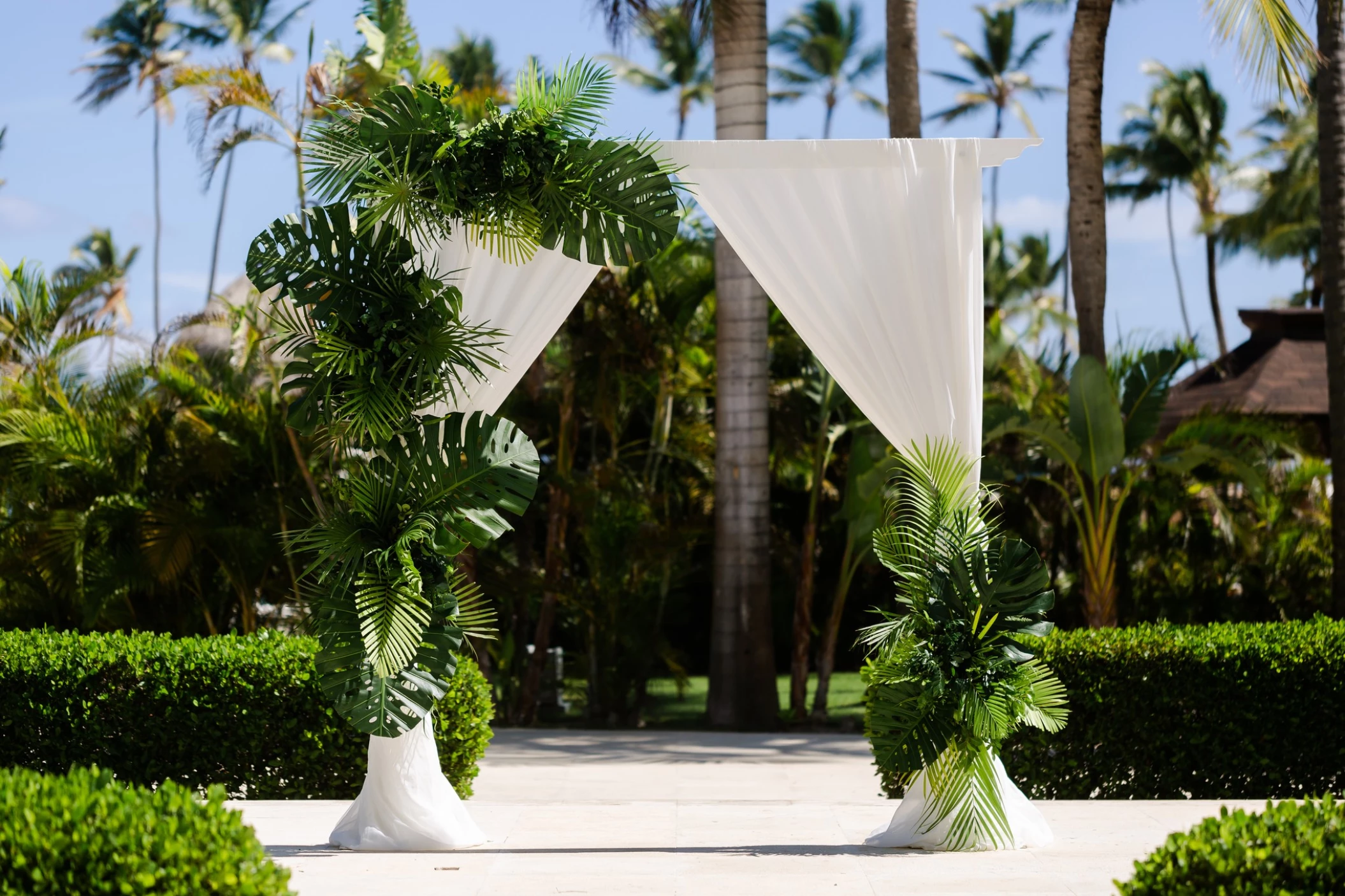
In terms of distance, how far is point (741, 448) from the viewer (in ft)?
37.4

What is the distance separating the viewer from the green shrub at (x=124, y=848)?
3.31 m

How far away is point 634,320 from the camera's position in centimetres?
1166

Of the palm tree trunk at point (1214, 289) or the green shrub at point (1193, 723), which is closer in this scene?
the green shrub at point (1193, 723)

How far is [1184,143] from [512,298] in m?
34.3

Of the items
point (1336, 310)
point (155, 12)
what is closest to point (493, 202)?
point (1336, 310)

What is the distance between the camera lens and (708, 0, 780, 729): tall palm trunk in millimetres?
11258

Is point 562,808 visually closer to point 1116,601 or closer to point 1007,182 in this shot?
point 1116,601

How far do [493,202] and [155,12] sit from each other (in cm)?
4010

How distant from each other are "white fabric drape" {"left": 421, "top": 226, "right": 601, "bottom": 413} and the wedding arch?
0.01 meters

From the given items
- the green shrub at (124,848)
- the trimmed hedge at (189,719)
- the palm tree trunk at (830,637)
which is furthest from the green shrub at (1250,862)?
the palm tree trunk at (830,637)

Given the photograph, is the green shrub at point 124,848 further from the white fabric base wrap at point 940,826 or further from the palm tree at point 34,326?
the palm tree at point 34,326

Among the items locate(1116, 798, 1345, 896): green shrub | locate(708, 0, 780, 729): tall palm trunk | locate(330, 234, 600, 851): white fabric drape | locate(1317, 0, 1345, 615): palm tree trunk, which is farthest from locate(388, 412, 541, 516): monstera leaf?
locate(1317, 0, 1345, 615): palm tree trunk

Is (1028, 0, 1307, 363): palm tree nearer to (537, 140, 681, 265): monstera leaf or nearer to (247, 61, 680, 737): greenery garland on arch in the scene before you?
(537, 140, 681, 265): monstera leaf

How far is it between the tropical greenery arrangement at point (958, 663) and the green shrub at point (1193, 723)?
1570 millimetres
